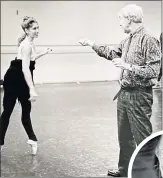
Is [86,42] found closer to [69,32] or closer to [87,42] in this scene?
[87,42]

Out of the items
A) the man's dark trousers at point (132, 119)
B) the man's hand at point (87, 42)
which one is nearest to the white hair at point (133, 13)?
the man's hand at point (87, 42)

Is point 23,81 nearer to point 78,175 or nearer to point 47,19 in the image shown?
point 47,19

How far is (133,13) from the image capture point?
2826 mm

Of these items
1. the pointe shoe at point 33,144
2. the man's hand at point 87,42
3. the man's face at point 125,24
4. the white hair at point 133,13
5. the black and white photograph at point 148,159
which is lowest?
the pointe shoe at point 33,144

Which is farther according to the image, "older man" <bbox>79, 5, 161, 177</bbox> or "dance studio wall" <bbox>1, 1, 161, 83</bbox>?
"dance studio wall" <bbox>1, 1, 161, 83</bbox>

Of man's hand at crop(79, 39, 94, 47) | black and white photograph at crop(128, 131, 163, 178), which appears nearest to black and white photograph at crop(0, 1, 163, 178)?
man's hand at crop(79, 39, 94, 47)

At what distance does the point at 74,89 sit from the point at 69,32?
0.47 m

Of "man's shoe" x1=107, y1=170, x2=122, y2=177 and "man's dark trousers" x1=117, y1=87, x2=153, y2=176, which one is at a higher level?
"man's dark trousers" x1=117, y1=87, x2=153, y2=176

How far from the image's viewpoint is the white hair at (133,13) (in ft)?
9.18

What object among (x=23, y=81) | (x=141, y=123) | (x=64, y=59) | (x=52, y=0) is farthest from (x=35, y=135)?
(x=52, y=0)

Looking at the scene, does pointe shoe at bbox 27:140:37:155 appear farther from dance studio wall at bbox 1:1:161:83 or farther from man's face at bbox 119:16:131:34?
man's face at bbox 119:16:131:34

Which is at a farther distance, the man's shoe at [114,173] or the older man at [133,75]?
the man's shoe at [114,173]

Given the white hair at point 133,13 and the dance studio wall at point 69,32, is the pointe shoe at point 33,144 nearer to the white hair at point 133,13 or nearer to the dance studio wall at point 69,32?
the dance studio wall at point 69,32

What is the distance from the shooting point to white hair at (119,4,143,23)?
280cm
